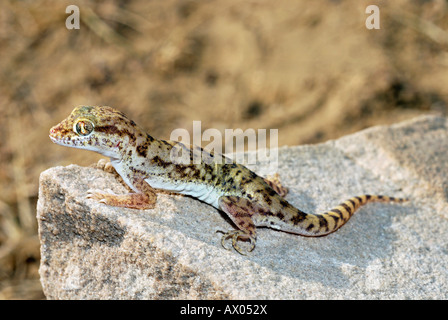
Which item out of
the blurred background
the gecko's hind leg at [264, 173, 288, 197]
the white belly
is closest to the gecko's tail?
the gecko's hind leg at [264, 173, 288, 197]

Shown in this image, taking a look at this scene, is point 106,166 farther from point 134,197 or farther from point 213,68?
point 213,68

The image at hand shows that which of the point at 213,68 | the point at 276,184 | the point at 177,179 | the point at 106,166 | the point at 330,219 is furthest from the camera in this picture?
the point at 213,68

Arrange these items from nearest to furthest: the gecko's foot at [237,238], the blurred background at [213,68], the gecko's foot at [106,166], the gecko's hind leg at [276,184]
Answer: the gecko's foot at [237,238] < the gecko's foot at [106,166] < the gecko's hind leg at [276,184] < the blurred background at [213,68]

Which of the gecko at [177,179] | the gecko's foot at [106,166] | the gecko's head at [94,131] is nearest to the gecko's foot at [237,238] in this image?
the gecko at [177,179]

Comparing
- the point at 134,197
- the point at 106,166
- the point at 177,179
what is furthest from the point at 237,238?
the point at 106,166

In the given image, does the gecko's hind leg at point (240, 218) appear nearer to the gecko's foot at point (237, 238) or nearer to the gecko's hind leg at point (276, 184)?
the gecko's foot at point (237, 238)
